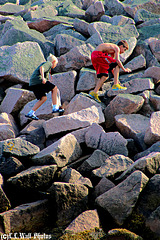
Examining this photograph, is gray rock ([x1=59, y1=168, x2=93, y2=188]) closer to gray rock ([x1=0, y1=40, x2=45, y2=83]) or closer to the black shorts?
the black shorts

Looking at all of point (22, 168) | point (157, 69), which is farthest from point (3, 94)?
point (157, 69)

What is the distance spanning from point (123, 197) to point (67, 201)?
639 millimetres

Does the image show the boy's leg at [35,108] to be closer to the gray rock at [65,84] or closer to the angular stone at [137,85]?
the gray rock at [65,84]

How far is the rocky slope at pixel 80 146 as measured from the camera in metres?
2.97

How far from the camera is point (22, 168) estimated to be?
3588mm

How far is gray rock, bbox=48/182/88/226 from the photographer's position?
309 centimetres

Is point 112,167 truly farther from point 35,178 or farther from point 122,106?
point 122,106

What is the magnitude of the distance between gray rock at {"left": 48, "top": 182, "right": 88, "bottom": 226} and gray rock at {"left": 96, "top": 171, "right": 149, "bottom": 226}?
233 mm

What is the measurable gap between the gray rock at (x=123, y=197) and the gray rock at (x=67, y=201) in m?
0.23

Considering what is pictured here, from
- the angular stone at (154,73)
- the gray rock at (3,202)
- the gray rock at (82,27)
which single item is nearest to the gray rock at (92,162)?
the gray rock at (3,202)

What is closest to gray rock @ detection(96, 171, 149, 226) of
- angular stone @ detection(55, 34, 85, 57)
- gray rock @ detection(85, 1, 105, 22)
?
angular stone @ detection(55, 34, 85, 57)

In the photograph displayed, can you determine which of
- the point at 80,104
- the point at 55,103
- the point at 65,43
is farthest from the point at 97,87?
the point at 65,43

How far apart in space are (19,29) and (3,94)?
2.10 meters

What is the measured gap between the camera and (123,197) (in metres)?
2.97
